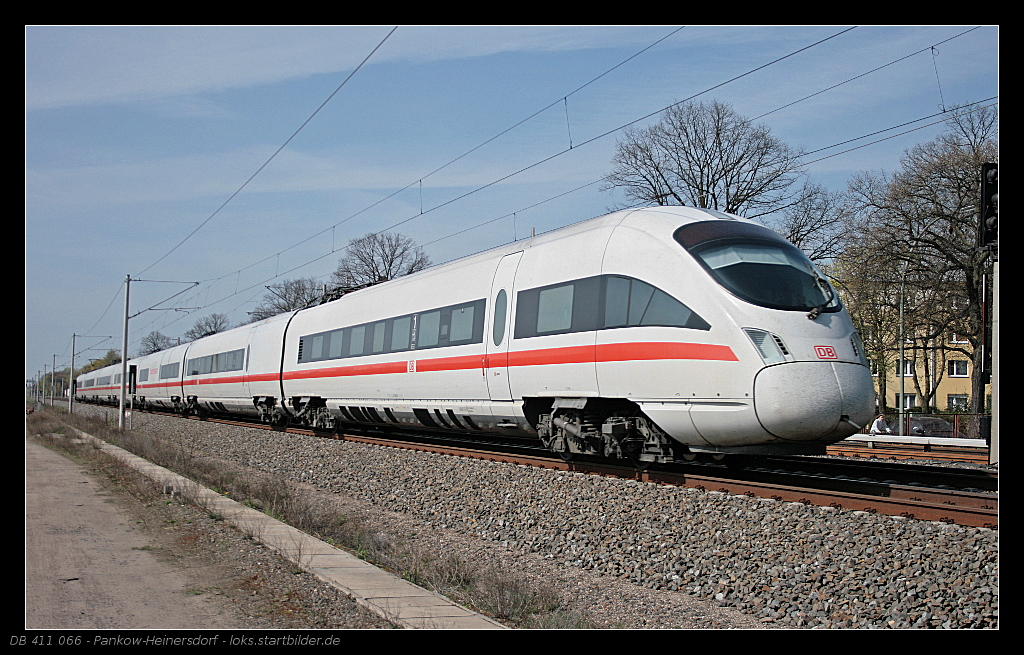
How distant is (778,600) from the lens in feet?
22.3

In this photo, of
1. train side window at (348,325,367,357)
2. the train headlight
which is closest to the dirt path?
the train headlight

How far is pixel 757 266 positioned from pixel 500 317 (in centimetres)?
435

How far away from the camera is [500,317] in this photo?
43.5ft

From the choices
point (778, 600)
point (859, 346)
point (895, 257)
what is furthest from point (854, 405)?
point (895, 257)

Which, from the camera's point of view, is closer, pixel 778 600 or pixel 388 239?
pixel 778 600

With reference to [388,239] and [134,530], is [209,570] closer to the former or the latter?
[134,530]

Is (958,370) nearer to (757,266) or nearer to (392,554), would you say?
(757,266)

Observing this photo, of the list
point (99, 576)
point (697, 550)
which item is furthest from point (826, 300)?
point (99, 576)

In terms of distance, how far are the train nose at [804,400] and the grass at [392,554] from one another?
3.23m

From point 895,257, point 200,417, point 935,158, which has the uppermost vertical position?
point 935,158

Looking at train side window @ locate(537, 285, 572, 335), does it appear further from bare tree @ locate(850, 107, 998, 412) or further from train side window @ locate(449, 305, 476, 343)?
bare tree @ locate(850, 107, 998, 412)

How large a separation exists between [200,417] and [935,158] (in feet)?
99.2

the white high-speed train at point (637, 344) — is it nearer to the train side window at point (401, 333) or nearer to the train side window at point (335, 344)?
the train side window at point (401, 333)
